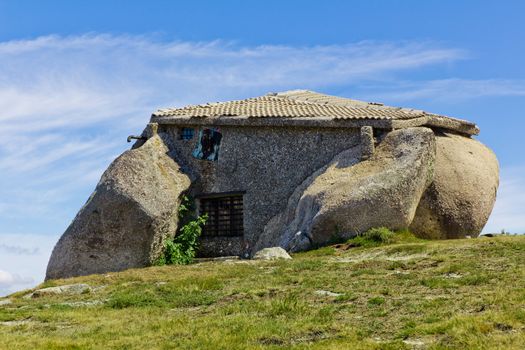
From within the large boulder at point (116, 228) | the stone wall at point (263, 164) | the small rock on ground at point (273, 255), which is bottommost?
the small rock on ground at point (273, 255)

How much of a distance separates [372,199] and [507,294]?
12.2 m

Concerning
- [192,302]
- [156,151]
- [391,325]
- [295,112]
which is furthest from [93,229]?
[391,325]

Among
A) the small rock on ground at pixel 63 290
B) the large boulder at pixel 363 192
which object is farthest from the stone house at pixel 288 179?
the small rock on ground at pixel 63 290

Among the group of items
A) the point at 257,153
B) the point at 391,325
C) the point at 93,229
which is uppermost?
the point at 257,153

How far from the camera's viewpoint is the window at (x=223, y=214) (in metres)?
33.4

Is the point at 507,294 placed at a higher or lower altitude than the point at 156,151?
lower

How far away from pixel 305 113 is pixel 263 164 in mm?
2625

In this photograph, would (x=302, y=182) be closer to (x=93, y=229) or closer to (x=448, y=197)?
(x=448, y=197)

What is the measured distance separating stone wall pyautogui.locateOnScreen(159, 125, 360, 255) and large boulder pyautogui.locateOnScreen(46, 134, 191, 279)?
2.90 m

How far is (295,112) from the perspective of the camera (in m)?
33.2

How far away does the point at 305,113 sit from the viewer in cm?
3288

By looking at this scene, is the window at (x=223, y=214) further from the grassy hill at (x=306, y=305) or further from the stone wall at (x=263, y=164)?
the grassy hill at (x=306, y=305)

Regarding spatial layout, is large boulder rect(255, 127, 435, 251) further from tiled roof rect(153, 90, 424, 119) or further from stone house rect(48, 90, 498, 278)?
tiled roof rect(153, 90, 424, 119)

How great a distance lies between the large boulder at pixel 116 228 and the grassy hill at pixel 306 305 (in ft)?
12.9
